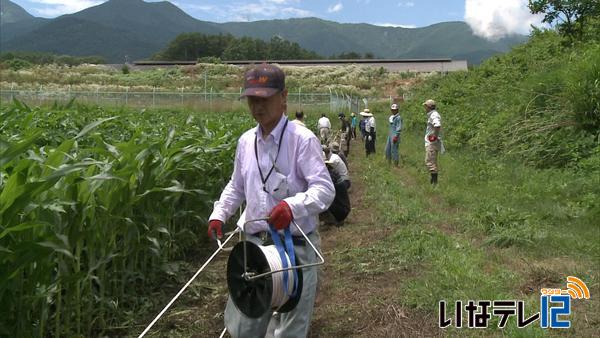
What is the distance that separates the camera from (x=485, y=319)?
390cm

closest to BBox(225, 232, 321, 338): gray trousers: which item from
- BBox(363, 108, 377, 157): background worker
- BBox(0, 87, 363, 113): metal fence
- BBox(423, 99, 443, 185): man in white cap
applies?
BBox(423, 99, 443, 185): man in white cap

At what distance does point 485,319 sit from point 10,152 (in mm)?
3090

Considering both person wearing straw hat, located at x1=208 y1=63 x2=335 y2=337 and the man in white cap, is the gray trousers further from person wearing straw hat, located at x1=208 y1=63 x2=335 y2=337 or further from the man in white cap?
the man in white cap

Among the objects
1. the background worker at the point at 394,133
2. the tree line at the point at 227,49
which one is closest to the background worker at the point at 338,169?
the background worker at the point at 394,133

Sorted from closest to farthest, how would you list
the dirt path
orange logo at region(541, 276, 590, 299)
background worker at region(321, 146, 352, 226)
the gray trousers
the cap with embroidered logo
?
1. the cap with embroidered logo
2. the gray trousers
3. the dirt path
4. orange logo at region(541, 276, 590, 299)
5. background worker at region(321, 146, 352, 226)

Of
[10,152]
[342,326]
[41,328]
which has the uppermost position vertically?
[10,152]

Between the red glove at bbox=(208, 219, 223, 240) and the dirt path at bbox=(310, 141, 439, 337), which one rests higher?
the red glove at bbox=(208, 219, 223, 240)

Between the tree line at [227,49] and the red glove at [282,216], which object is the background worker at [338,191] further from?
the tree line at [227,49]

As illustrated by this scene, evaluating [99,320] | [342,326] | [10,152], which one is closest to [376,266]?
[342,326]

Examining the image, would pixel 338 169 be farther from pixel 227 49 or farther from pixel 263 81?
pixel 227 49

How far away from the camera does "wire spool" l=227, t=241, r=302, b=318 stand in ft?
8.57

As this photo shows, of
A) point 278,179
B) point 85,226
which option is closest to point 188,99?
point 85,226

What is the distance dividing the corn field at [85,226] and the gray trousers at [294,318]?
0.93 m

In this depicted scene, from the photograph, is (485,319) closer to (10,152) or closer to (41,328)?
(41,328)
